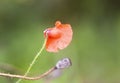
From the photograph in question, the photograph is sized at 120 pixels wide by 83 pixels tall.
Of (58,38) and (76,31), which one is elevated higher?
(58,38)

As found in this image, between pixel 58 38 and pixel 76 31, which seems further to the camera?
pixel 76 31

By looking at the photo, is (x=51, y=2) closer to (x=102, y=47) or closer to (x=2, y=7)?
(x=2, y=7)

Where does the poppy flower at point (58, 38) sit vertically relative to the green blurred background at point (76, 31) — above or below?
above

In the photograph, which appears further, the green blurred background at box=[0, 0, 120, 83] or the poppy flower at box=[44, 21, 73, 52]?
the green blurred background at box=[0, 0, 120, 83]

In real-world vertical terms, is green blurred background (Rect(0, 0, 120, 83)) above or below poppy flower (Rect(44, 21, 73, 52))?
below

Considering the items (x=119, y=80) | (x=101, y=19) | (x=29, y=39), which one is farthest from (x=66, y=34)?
(x=101, y=19)
